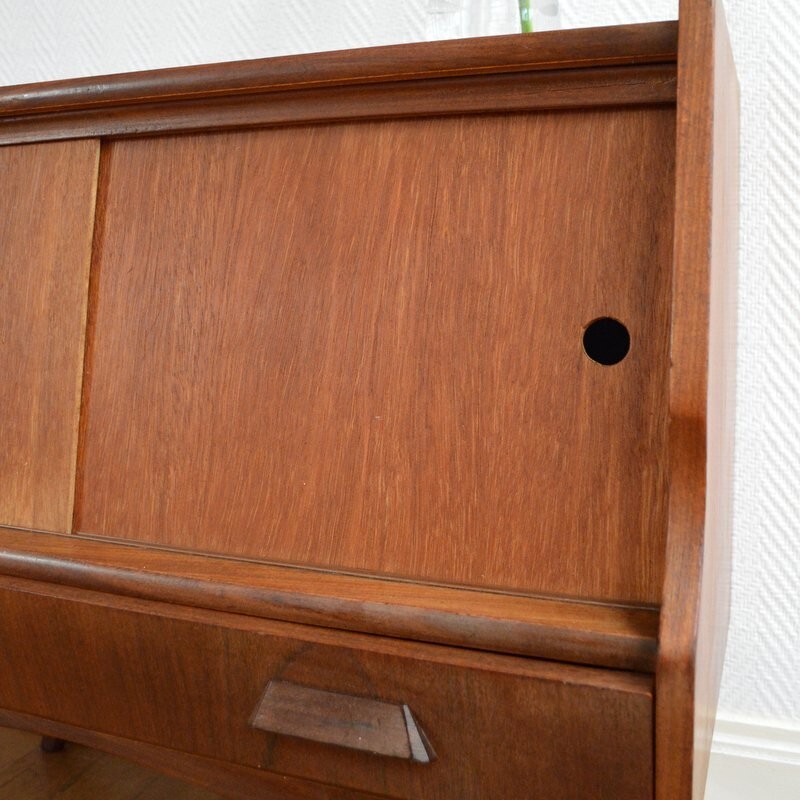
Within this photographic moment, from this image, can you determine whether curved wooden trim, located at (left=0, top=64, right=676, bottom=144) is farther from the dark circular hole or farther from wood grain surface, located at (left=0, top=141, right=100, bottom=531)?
the dark circular hole

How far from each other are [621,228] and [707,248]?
7 centimetres

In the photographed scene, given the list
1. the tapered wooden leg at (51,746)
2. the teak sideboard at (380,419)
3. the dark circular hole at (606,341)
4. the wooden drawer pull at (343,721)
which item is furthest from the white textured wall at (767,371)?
the tapered wooden leg at (51,746)

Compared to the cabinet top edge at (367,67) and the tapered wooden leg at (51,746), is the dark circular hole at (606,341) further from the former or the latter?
the tapered wooden leg at (51,746)

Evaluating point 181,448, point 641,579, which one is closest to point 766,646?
point 641,579

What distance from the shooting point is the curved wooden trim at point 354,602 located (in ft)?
1.31

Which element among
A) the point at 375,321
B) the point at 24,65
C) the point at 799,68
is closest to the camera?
→ the point at 375,321

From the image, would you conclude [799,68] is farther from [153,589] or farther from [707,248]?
[153,589]

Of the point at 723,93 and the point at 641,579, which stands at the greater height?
the point at 723,93

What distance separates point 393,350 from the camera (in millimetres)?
491

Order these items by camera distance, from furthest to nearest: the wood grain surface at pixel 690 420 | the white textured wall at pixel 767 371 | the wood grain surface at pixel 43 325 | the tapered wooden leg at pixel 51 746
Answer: the tapered wooden leg at pixel 51 746 < the white textured wall at pixel 767 371 < the wood grain surface at pixel 43 325 < the wood grain surface at pixel 690 420

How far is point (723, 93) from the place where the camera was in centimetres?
53

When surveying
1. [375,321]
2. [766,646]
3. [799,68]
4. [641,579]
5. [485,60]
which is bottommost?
[766,646]

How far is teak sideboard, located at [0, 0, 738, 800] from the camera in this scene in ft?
1.33

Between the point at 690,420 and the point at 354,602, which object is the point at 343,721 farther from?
the point at 690,420
